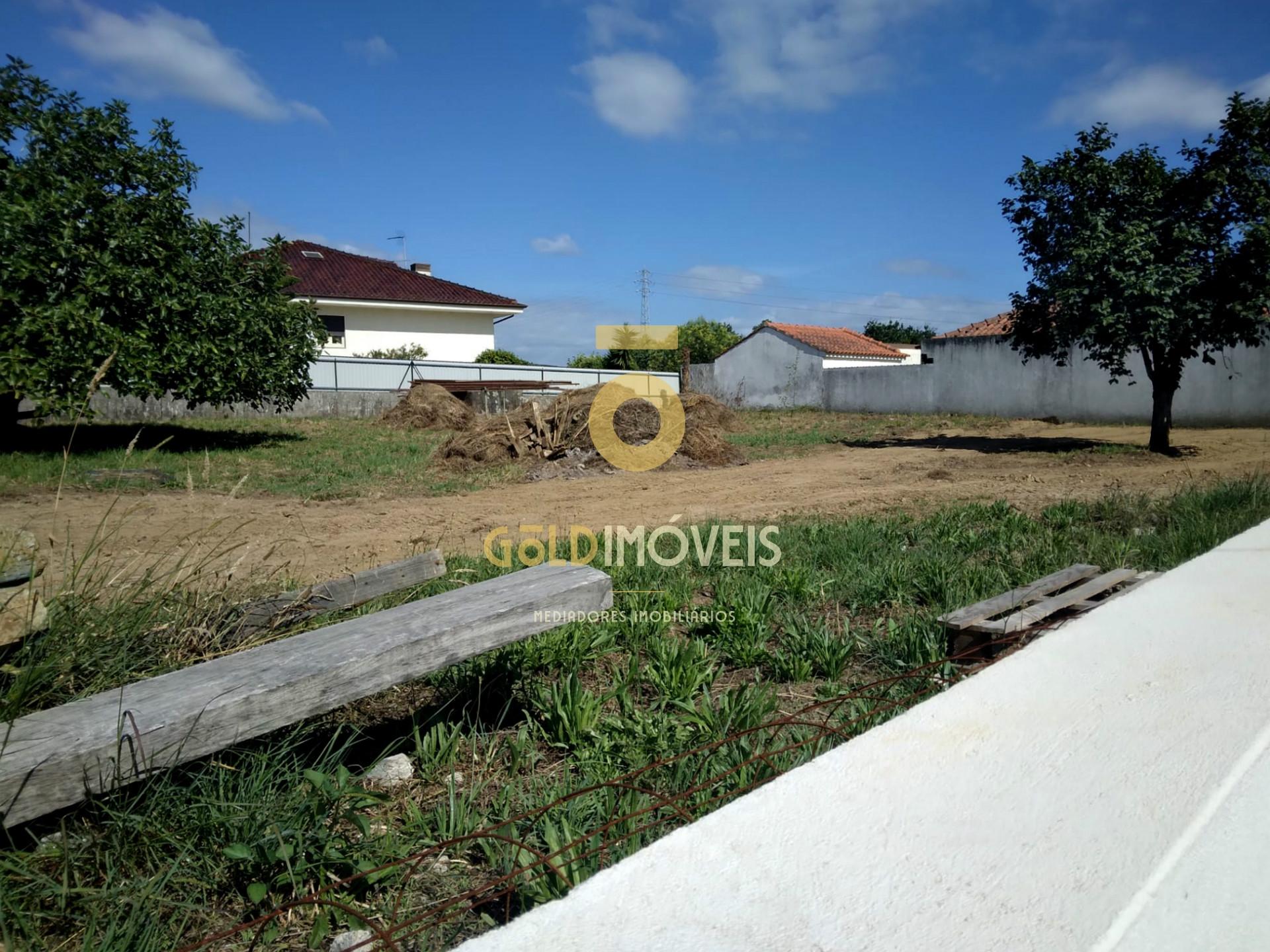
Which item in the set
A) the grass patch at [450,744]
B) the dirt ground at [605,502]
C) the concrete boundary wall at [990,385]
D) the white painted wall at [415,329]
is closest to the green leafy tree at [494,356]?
the white painted wall at [415,329]

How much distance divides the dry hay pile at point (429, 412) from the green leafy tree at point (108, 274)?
194 inches

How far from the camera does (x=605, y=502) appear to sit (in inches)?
375

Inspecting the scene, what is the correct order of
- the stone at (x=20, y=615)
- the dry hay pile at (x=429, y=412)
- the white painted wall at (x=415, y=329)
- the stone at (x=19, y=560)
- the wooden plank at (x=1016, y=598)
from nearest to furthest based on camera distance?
the stone at (x=20, y=615), the stone at (x=19, y=560), the wooden plank at (x=1016, y=598), the dry hay pile at (x=429, y=412), the white painted wall at (x=415, y=329)

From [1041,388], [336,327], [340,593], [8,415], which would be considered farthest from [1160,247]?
[336,327]

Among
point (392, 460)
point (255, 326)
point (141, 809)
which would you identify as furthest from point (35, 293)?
point (141, 809)

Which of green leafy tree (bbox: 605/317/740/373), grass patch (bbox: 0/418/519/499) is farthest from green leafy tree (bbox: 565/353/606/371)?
grass patch (bbox: 0/418/519/499)

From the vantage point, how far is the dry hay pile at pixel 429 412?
19.3 metres

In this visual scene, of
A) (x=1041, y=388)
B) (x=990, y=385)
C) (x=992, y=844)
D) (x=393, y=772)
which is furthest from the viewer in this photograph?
(x=990, y=385)

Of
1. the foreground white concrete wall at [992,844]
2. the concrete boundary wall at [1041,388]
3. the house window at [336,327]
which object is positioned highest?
the house window at [336,327]

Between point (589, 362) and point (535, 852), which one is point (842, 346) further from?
point (535, 852)

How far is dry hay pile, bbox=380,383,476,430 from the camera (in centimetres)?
1933

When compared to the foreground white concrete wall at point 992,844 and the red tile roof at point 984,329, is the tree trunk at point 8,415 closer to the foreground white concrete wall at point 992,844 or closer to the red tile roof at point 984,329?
the foreground white concrete wall at point 992,844

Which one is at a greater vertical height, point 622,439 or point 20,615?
point 622,439

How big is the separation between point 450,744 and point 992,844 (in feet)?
6.06
